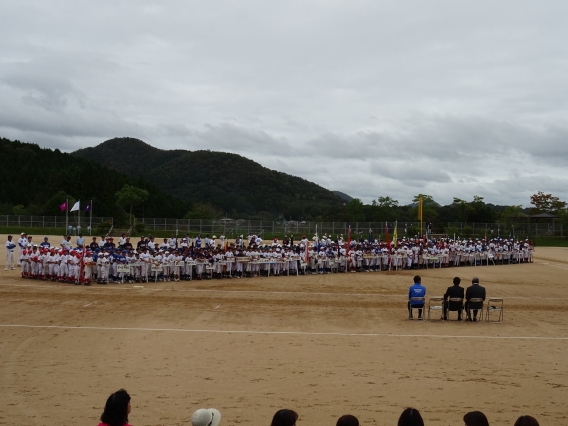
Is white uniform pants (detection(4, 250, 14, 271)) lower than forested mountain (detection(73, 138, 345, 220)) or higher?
lower

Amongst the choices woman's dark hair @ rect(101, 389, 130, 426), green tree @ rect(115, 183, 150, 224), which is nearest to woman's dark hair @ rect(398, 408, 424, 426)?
woman's dark hair @ rect(101, 389, 130, 426)

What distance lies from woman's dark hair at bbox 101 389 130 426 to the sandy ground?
11.5 feet

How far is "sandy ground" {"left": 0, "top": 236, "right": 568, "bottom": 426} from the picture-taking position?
30.6 ft

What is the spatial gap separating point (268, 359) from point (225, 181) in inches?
5244

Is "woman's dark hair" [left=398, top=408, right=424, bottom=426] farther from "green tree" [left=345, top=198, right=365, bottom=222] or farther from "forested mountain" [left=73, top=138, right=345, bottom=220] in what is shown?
"forested mountain" [left=73, top=138, right=345, bottom=220]

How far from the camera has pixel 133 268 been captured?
91.6ft

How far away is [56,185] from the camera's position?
3339 inches

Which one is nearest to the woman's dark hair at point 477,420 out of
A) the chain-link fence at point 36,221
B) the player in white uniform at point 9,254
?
the player in white uniform at point 9,254

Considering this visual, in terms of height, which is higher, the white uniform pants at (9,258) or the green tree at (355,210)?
the green tree at (355,210)

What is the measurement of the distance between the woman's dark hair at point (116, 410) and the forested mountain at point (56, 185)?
73119 mm

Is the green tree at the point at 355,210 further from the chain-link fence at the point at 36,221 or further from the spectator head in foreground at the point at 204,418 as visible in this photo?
the spectator head in foreground at the point at 204,418

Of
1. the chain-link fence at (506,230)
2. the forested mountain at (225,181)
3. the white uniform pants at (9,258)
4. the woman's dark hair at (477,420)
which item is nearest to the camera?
the woman's dark hair at (477,420)

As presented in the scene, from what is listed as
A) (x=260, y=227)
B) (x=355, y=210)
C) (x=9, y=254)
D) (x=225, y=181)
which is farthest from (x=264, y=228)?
(x=225, y=181)

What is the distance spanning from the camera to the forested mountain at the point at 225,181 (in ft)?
436
